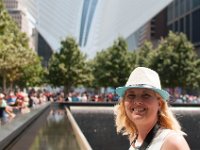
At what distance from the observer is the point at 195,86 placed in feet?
161

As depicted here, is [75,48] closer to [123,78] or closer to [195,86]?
[123,78]

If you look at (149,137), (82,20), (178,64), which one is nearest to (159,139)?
(149,137)

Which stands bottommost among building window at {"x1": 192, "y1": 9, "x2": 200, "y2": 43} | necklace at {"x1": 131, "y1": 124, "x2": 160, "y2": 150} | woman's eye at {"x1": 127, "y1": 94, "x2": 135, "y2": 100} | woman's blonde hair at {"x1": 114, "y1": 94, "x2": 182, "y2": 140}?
necklace at {"x1": 131, "y1": 124, "x2": 160, "y2": 150}

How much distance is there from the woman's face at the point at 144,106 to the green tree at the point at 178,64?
45781mm

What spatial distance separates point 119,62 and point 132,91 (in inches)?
1989

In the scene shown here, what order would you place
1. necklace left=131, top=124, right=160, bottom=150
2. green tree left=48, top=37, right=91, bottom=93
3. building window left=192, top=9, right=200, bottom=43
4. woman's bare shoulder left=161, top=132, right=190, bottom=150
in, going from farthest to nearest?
1. building window left=192, top=9, right=200, bottom=43
2. green tree left=48, top=37, right=91, bottom=93
3. necklace left=131, top=124, right=160, bottom=150
4. woman's bare shoulder left=161, top=132, right=190, bottom=150

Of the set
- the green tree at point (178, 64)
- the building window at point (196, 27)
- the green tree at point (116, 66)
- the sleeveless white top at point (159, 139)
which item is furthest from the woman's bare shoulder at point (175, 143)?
the building window at point (196, 27)

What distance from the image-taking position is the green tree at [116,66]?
172 ft

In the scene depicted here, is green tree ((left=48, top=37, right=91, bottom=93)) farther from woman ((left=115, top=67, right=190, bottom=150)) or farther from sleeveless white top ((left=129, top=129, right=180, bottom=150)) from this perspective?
sleeveless white top ((left=129, top=129, right=180, bottom=150))

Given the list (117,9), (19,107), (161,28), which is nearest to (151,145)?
(19,107)

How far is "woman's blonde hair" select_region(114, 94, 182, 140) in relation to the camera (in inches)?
77.9

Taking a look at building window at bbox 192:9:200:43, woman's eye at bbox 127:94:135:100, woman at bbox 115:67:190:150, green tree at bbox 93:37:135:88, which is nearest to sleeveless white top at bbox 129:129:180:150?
woman at bbox 115:67:190:150

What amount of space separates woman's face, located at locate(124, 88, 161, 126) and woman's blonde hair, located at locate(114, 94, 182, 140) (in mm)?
27

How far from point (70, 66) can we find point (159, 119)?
5262 cm
